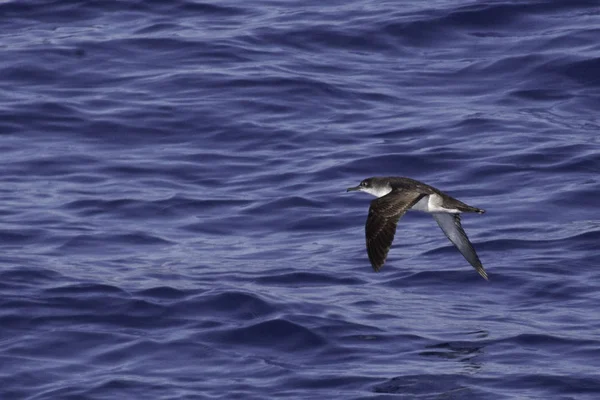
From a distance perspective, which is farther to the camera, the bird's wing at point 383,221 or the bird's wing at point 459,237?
the bird's wing at point 459,237

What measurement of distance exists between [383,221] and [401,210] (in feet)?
0.71

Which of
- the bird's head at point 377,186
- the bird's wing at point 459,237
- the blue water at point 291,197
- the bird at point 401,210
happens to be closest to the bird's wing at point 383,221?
the bird at point 401,210

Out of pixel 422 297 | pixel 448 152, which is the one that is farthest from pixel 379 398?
pixel 448 152

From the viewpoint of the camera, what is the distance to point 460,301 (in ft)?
41.7

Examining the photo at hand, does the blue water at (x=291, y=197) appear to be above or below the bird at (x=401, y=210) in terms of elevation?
below

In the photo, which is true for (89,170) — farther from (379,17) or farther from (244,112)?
(379,17)

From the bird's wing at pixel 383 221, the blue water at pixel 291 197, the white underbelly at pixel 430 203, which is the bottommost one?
the blue water at pixel 291 197

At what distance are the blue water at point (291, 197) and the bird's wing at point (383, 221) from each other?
1.28 m

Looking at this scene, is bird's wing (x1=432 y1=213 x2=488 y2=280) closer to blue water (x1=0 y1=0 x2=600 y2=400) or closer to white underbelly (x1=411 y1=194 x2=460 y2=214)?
Answer: blue water (x1=0 y1=0 x2=600 y2=400)

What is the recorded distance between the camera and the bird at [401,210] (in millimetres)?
10116

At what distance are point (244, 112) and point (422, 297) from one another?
17.4 ft

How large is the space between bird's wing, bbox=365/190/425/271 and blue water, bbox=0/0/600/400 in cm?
128

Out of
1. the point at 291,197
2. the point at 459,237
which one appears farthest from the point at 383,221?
the point at 291,197

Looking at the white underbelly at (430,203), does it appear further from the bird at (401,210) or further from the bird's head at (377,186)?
the bird's head at (377,186)
